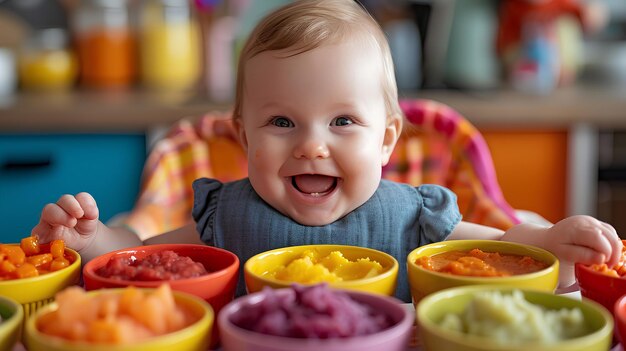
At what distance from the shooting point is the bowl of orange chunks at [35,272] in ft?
2.75

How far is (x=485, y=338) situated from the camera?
69cm

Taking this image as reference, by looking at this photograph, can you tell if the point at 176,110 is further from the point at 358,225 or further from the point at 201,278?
the point at 201,278

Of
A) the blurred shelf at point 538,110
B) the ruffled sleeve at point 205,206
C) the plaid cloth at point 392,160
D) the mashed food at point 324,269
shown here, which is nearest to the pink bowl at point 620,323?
the mashed food at point 324,269

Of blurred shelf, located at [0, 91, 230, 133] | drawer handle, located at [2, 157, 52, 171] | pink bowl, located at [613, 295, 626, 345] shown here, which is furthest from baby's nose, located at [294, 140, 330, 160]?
drawer handle, located at [2, 157, 52, 171]

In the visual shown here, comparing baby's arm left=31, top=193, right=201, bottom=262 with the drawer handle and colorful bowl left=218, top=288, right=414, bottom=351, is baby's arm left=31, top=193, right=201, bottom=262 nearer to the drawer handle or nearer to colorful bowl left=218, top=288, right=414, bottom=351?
colorful bowl left=218, top=288, right=414, bottom=351

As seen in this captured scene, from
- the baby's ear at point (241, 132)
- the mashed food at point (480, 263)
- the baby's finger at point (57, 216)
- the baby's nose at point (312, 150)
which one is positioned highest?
the baby's nose at point (312, 150)

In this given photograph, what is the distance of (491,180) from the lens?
64.9 inches

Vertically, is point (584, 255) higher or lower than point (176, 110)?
higher

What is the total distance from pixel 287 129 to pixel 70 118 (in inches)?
67.1

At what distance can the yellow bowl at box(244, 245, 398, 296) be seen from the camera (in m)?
0.81

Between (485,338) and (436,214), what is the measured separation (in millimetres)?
476

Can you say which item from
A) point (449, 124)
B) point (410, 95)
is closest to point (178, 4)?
point (410, 95)

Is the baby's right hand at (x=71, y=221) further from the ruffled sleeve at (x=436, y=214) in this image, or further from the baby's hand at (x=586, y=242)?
the baby's hand at (x=586, y=242)

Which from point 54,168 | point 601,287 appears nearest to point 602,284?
point 601,287
